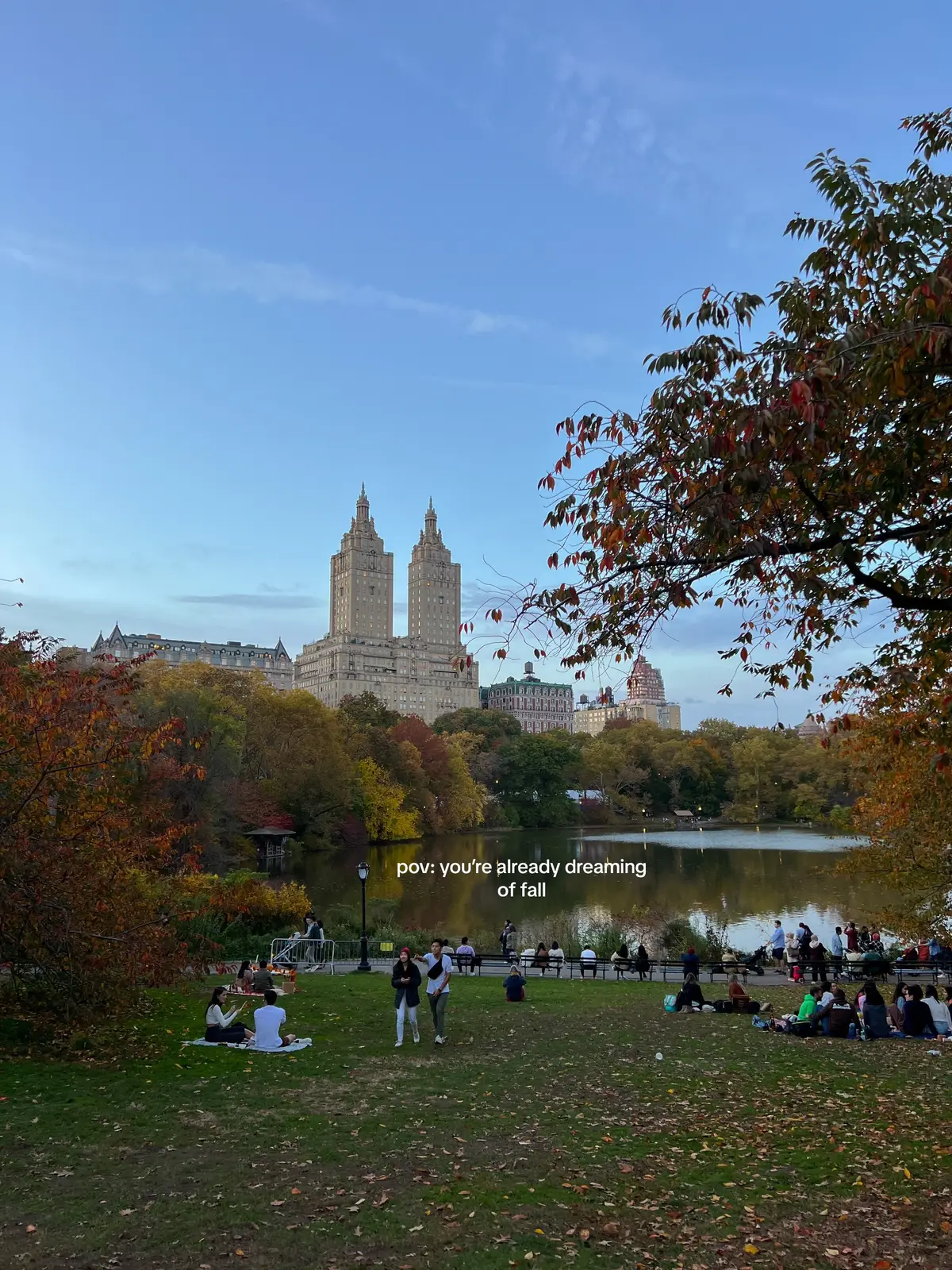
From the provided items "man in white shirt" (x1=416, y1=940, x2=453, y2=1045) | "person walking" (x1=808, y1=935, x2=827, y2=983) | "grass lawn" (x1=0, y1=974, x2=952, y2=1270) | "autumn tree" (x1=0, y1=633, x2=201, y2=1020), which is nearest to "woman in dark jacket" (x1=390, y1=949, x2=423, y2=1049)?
"man in white shirt" (x1=416, y1=940, x2=453, y2=1045)

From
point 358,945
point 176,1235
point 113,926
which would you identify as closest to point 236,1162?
point 176,1235

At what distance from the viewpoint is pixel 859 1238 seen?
6309 mm

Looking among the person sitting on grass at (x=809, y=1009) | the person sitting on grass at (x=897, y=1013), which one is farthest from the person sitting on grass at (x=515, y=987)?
the person sitting on grass at (x=897, y=1013)

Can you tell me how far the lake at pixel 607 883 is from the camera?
3700 centimetres

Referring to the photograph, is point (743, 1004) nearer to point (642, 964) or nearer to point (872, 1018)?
point (872, 1018)

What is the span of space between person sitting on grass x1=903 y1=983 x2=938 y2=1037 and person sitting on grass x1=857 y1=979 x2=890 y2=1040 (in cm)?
47

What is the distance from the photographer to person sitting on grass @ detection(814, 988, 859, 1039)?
14.6m

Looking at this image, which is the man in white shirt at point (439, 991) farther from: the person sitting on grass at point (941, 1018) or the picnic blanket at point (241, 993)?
the person sitting on grass at point (941, 1018)

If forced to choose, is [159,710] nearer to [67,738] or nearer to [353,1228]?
[67,738]

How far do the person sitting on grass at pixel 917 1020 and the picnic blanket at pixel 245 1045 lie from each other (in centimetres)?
938

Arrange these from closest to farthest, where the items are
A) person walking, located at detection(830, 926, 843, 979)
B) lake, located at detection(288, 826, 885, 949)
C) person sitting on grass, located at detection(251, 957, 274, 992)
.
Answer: person sitting on grass, located at detection(251, 957, 274, 992) < person walking, located at detection(830, 926, 843, 979) < lake, located at detection(288, 826, 885, 949)

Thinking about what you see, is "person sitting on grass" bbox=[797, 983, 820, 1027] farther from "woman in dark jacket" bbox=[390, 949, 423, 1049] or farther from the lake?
the lake

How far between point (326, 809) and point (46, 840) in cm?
5745

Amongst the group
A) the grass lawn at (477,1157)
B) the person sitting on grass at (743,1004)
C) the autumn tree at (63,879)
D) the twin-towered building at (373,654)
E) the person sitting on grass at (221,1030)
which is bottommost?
the person sitting on grass at (743,1004)
